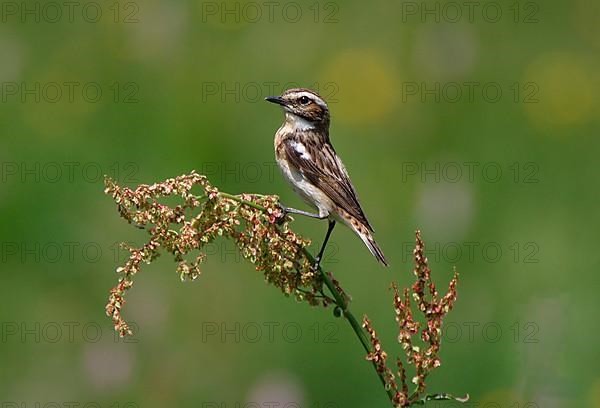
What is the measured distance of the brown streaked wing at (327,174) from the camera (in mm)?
6426

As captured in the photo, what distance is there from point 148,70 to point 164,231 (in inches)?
275

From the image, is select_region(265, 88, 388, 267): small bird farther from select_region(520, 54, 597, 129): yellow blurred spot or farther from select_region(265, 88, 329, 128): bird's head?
select_region(520, 54, 597, 129): yellow blurred spot

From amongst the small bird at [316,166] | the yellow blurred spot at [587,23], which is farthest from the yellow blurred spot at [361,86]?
the small bird at [316,166]

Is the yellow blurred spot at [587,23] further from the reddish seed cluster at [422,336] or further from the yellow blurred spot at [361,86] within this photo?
the reddish seed cluster at [422,336]

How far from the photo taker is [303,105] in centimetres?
708

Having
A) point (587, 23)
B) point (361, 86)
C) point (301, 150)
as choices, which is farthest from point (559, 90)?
point (301, 150)

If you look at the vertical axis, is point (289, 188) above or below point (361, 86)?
below

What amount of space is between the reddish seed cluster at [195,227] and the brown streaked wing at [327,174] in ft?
6.85

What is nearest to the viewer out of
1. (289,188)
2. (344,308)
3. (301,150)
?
(344,308)

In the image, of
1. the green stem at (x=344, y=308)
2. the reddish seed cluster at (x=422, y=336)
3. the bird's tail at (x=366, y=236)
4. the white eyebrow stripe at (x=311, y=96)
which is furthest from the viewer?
the white eyebrow stripe at (x=311, y=96)

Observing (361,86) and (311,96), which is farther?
(361,86)

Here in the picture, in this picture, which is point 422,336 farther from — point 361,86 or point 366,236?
point 361,86

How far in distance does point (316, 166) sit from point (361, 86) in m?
4.71

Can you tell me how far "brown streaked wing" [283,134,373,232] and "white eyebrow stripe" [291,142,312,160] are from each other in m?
0.01
